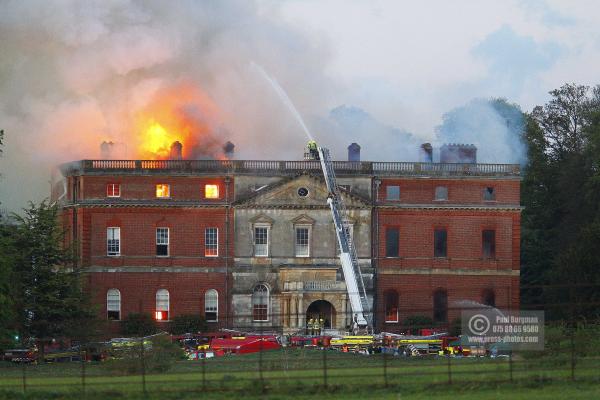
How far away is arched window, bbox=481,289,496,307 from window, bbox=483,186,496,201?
4.81 metres

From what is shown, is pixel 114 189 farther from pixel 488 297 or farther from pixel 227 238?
pixel 488 297

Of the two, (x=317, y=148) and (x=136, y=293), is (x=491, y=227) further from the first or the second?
(x=136, y=293)

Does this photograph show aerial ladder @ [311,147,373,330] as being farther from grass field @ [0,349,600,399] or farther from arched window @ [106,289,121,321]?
grass field @ [0,349,600,399]

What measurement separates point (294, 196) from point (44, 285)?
18.3 metres

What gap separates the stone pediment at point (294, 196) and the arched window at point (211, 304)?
15.6 feet

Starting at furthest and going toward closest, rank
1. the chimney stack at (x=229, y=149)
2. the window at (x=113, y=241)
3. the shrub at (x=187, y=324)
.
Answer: the chimney stack at (x=229, y=149), the window at (x=113, y=241), the shrub at (x=187, y=324)

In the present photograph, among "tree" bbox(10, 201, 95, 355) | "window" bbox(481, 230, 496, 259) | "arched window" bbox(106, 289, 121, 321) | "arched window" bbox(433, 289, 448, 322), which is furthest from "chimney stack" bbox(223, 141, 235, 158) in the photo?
"tree" bbox(10, 201, 95, 355)

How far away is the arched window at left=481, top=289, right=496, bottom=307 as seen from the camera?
3654 inches

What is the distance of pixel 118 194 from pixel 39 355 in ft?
69.5

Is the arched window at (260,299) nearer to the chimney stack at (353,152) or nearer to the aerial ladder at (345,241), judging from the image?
the aerial ladder at (345,241)

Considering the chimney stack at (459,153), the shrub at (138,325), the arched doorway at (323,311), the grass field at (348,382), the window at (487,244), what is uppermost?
the chimney stack at (459,153)

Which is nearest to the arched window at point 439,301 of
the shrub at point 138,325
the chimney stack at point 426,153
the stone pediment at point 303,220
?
the stone pediment at point 303,220

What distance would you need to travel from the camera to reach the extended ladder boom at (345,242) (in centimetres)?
8912

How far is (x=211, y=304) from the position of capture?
303 ft
